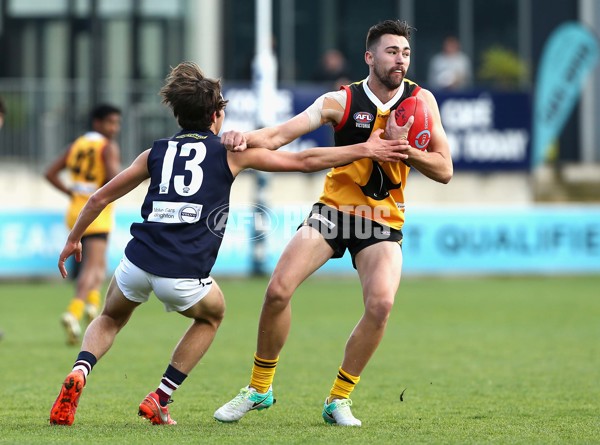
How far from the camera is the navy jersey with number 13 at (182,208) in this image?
6695 millimetres

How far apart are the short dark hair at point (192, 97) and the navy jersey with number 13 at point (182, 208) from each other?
4.2 inches

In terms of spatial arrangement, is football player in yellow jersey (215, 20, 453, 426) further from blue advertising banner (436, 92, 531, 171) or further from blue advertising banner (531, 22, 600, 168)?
blue advertising banner (531, 22, 600, 168)

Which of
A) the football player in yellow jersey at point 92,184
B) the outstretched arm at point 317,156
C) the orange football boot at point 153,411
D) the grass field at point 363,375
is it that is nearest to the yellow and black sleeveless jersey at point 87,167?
the football player in yellow jersey at point 92,184

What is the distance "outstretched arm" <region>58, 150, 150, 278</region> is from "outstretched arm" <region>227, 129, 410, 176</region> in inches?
19.4

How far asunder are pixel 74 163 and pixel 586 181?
13.8m

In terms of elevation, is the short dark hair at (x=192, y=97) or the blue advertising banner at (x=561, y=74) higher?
the blue advertising banner at (x=561, y=74)

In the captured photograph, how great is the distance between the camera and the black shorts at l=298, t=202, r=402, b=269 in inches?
284

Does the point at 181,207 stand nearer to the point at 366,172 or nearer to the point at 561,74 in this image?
the point at 366,172

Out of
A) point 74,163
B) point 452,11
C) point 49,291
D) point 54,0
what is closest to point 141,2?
point 54,0

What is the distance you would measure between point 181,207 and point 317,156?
794 mm

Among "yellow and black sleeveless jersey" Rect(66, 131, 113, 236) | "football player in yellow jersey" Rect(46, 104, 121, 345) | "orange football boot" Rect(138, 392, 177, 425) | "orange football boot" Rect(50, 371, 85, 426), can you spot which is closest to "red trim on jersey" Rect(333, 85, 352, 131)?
"orange football boot" Rect(138, 392, 177, 425)

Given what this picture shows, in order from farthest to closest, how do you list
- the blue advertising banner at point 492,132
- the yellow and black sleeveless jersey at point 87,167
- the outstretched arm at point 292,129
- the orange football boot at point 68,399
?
the blue advertising banner at point 492,132
the yellow and black sleeveless jersey at point 87,167
the outstretched arm at point 292,129
the orange football boot at point 68,399

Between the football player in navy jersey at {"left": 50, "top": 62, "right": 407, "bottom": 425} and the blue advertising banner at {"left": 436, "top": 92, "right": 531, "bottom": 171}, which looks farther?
the blue advertising banner at {"left": 436, "top": 92, "right": 531, "bottom": 171}

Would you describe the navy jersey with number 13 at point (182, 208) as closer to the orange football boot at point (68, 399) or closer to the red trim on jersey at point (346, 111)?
the orange football boot at point (68, 399)
